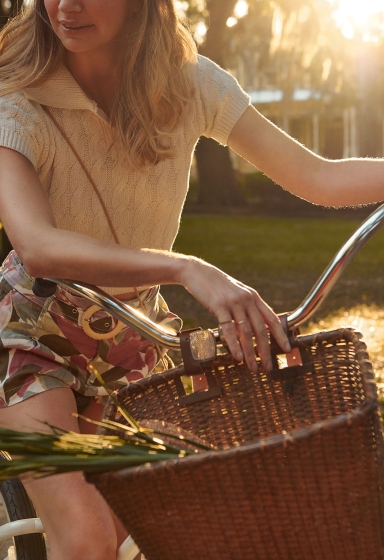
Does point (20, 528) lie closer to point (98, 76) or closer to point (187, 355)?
point (187, 355)

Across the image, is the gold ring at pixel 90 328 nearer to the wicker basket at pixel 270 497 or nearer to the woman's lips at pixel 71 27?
the woman's lips at pixel 71 27

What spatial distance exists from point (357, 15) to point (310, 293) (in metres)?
17.8

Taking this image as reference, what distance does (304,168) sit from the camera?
87.9 inches

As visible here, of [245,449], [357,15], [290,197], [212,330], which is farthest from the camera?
[290,197]

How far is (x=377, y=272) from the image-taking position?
12.8 metres

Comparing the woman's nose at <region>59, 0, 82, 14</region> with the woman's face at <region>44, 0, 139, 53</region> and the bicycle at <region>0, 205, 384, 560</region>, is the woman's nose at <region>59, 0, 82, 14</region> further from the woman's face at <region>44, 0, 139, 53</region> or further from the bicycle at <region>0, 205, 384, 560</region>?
the bicycle at <region>0, 205, 384, 560</region>

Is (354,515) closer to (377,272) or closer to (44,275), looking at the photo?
(44,275)

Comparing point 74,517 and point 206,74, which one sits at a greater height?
point 206,74

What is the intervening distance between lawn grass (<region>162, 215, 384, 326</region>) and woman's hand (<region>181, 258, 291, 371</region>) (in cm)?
771

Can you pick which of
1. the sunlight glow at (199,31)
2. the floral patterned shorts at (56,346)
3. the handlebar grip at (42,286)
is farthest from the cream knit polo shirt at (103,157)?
the sunlight glow at (199,31)

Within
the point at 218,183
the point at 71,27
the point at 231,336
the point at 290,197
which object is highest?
the point at 71,27

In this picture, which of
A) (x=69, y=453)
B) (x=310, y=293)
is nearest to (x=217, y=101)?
(x=310, y=293)

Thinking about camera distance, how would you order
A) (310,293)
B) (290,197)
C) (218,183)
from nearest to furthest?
(310,293) < (218,183) < (290,197)

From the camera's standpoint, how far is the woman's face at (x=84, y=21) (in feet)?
6.56
